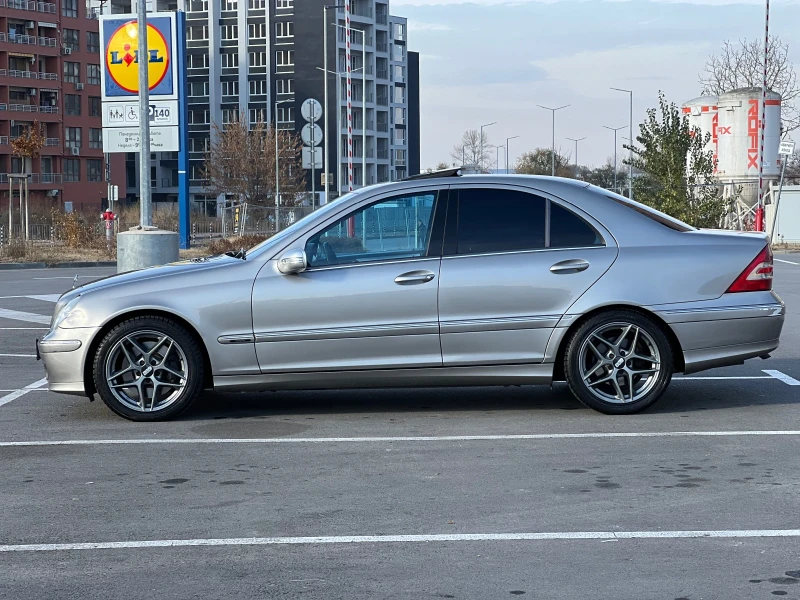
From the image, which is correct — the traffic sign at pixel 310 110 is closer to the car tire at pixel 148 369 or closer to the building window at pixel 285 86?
the car tire at pixel 148 369

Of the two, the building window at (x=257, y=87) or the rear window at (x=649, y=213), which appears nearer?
the rear window at (x=649, y=213)

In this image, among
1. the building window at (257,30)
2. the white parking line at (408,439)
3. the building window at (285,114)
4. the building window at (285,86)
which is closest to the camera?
the white parking line at (408,439)

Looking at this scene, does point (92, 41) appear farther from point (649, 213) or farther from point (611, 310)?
point (611, 310)

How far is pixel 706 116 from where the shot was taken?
42.0 m

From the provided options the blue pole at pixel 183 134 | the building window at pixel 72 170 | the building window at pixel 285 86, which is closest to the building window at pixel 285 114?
the building window at pixel 285 86

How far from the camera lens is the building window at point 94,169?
94.9m


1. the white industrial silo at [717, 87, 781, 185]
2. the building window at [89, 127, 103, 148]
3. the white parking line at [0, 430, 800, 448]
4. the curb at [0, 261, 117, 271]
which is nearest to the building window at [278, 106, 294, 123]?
the building window at [89, 127, 103, 148]

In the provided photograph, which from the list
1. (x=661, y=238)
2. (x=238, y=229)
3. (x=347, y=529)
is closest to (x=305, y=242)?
(x=661, y=238)

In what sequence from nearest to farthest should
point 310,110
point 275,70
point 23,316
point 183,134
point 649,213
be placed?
point 649,213, point 23,316, point 183,134, point 310,110, point 275,70

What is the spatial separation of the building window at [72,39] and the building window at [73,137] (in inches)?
247

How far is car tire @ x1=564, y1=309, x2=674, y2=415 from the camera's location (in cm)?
785

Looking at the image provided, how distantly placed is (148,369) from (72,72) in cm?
9066

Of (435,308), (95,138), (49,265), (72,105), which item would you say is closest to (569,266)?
(435,308)

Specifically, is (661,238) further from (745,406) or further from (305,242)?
(305,242)
